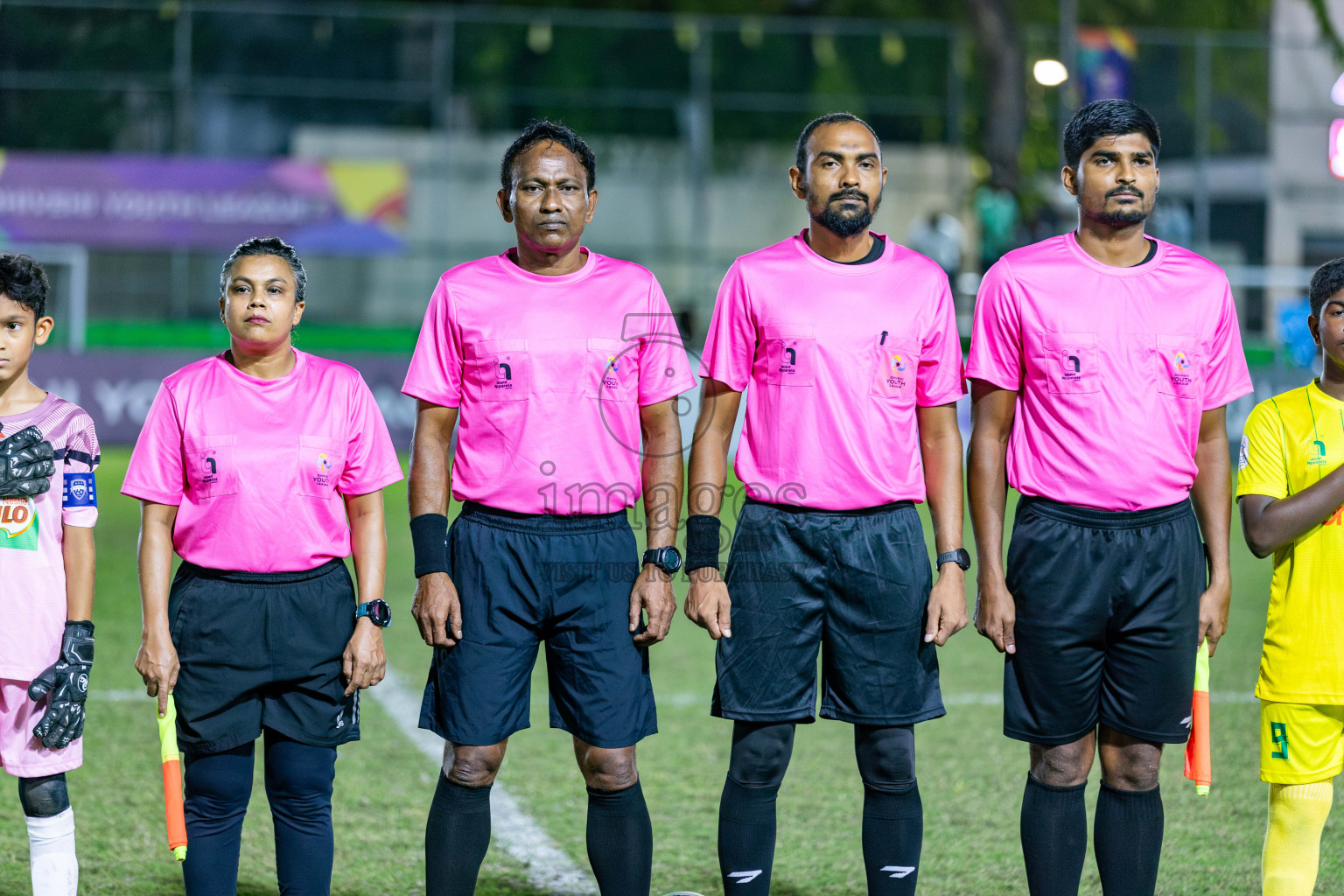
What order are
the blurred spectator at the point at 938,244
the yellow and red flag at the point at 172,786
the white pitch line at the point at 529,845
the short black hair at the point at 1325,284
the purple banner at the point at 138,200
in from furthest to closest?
the purple banner at the point at 138,200
the blurred spectator at the point at 938,244
the white pitch line at the point at 529,845
the short black hair at the point at 1325,284
the yellow and red flag at the point at 172,786

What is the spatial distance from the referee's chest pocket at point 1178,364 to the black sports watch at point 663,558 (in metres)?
1.27

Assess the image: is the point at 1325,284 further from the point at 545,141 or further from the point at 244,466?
the point at 244,466

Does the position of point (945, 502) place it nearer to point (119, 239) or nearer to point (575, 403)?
point (575, 403)

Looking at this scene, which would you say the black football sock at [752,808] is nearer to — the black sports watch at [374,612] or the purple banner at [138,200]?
the black sports watch at [374,612]

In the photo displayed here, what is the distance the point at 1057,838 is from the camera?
3.76 m

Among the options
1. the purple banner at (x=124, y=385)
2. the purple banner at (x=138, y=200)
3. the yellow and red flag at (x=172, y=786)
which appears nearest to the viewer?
the yellow and red flag at (x=172, y=786)

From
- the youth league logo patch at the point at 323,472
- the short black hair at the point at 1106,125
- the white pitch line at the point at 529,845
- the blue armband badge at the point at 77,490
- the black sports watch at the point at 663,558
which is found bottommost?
the white pitch line at the point at 529,845

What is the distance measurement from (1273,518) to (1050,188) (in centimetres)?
1716

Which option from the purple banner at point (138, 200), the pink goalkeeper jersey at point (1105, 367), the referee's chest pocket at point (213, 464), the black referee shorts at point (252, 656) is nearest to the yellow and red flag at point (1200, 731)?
the pink goalkeeper jersey at point (1105, 367)

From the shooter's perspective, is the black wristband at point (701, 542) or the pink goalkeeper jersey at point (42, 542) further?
the black wristband at point (701, 542)

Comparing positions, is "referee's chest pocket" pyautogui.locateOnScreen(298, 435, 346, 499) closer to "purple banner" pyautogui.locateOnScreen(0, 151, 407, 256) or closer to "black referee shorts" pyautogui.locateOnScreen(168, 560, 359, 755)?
"black referee shorts" pyautogui.locateOnScreen(168, 560, 359, 755)

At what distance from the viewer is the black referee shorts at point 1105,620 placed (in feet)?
12.1

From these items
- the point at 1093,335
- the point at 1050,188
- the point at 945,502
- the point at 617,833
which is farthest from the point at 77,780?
the point at 1050,188

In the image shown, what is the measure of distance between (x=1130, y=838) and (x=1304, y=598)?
29.4 inches
